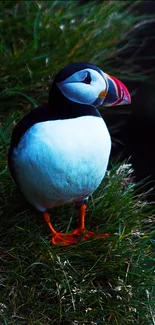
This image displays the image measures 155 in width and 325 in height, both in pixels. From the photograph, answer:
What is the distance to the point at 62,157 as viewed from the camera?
172 centimetres

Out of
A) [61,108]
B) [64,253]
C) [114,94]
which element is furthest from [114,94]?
[64,253]

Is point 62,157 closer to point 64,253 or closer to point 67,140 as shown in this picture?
point 67,140

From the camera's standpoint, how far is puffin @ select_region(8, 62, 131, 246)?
1.73 metres

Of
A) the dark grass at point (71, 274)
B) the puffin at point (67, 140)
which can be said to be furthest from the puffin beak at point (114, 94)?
the dark grass at point (71, 274)

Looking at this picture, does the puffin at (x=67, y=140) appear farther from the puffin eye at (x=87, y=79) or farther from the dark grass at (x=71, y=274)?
the dark grass at (x=71, y=274)

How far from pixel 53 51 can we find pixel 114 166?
2.03ft

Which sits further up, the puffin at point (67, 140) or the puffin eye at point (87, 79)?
the puffin eye at point (87, 79)

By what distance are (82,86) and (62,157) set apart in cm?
18

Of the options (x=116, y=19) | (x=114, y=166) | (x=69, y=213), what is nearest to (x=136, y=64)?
(x=116, y=19)

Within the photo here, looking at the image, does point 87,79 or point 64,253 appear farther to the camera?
point 64,253

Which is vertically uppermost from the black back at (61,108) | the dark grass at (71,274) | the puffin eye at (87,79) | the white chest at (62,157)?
the puffin eye at (87,79)

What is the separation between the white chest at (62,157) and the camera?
173 centimetres

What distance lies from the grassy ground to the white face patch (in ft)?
1.28

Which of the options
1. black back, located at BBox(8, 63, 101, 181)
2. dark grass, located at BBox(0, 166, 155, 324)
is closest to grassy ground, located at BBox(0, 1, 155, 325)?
dark grass, located at BBox(0, 166, 155, 324)
